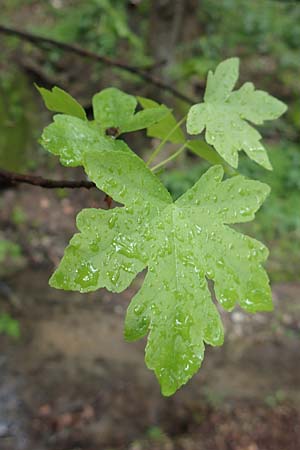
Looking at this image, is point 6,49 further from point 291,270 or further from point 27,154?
point 291,270

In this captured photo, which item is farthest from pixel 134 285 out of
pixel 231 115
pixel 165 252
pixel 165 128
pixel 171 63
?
pixel 165 252

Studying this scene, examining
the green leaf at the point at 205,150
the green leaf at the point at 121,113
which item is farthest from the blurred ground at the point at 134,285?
the green leaf at the point at 205,150

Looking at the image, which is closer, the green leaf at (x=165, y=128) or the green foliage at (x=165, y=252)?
the green foliage at (x=165, y=252)

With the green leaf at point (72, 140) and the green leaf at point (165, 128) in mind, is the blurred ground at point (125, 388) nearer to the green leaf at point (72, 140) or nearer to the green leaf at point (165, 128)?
the green leaf at point (165, 128)

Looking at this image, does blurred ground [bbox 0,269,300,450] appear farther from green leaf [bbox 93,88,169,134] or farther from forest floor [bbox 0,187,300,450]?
green leaf [bbox 93,88,169,134]

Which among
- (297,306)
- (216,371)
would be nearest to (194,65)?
(297,306)

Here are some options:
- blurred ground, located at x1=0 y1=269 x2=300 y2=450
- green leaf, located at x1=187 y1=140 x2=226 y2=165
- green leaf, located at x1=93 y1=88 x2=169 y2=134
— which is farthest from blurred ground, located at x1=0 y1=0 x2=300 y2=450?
green leaf, located at x1=187 y1=140 x2=226 y2=165

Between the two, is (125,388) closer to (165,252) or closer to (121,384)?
(121,384)
